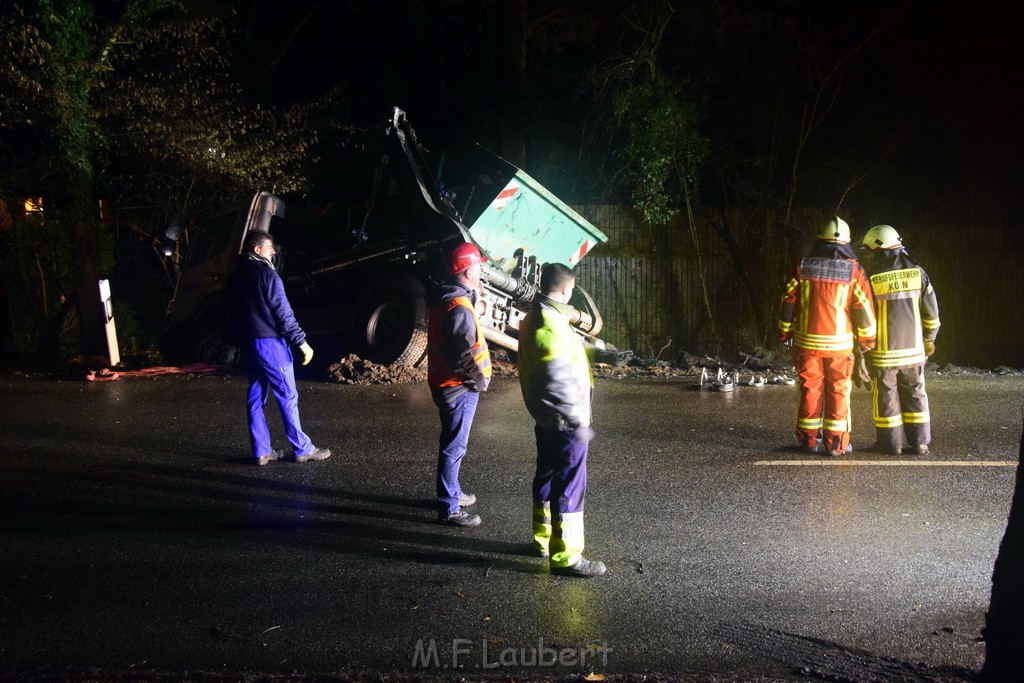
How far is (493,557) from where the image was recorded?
4.76 meters

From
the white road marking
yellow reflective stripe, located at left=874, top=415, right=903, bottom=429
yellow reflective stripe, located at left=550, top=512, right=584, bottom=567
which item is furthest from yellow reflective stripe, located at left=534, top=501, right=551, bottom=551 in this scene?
yellow reflective stripe, located at left=874, top=415, right=903, bottom=429

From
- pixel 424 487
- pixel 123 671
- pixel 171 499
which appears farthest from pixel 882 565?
pixel 171 499

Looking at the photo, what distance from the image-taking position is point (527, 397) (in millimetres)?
4480

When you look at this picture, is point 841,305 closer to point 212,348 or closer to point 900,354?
point 900,354

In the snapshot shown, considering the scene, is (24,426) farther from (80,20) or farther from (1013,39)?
(1013,39)

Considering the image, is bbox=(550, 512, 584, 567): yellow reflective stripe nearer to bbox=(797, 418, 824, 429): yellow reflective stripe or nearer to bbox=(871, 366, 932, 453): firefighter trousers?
bbox=(797, 418, 824, 429): yellow reflective stripe

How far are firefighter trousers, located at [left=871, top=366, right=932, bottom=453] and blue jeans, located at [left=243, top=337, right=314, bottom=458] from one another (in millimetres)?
4629

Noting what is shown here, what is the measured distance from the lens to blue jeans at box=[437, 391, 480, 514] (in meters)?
5.20

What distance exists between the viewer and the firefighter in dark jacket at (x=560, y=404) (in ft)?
14.4

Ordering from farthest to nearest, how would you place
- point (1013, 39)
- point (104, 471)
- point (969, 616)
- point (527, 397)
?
point (1013, 39) < point (104, 471) < point (527, 397) < point (969, 616)

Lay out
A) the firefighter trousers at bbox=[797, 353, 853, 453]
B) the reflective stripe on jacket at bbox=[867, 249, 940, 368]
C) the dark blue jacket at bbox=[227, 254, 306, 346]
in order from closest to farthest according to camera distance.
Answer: the dark blue jacket at bbox=[227, 254, 306, 346] → the firefighter trousers at bbox=[797, 353, 853, 453] → the reflective stripe on jacket at bbox=[867, 249, 940, 368]

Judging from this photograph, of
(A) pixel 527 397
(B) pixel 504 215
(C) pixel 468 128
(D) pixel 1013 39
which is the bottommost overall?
(A) pixel 527 397

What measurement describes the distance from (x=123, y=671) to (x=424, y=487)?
2.85 meters

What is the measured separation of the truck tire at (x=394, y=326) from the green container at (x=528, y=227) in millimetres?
1173
